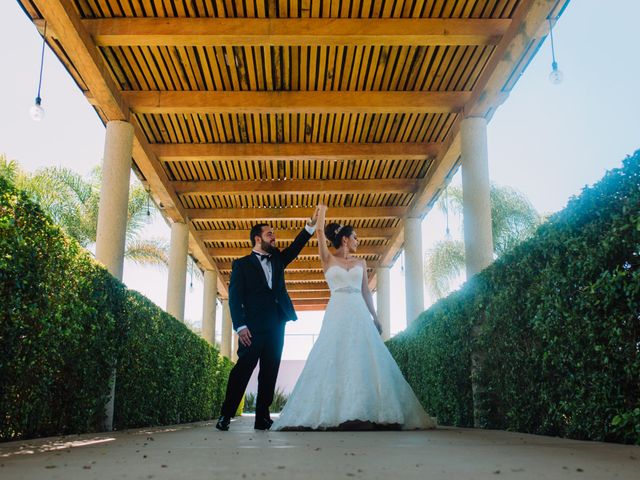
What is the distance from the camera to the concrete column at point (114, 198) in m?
9.22

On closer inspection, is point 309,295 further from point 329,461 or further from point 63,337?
point 329,461

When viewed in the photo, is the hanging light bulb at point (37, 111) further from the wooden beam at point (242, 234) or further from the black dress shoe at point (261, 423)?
the wooden beam at point (242, 234)

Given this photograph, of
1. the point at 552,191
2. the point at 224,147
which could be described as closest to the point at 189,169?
the point at 224,147

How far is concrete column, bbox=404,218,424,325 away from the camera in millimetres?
14000

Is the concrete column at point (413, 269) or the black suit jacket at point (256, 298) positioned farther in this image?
the concrete column at point (413, 269)

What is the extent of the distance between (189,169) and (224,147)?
1.47 meters

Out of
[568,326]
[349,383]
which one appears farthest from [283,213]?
[568,326]

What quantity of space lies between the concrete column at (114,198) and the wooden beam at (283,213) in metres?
5.25

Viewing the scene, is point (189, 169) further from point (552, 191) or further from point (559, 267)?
point (552, 191)

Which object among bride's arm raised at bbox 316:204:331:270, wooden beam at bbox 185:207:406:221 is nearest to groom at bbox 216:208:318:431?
bride's arm raised at bbox 316:204:331:270

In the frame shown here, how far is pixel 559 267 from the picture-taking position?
4062 mm

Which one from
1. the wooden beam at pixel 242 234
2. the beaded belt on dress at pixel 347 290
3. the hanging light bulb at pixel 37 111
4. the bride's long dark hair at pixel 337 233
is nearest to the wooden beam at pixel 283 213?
the wooden beam at pixel 242 234

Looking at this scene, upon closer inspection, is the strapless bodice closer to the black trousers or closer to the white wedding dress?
the white wedding dress

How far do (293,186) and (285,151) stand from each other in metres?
1.78
